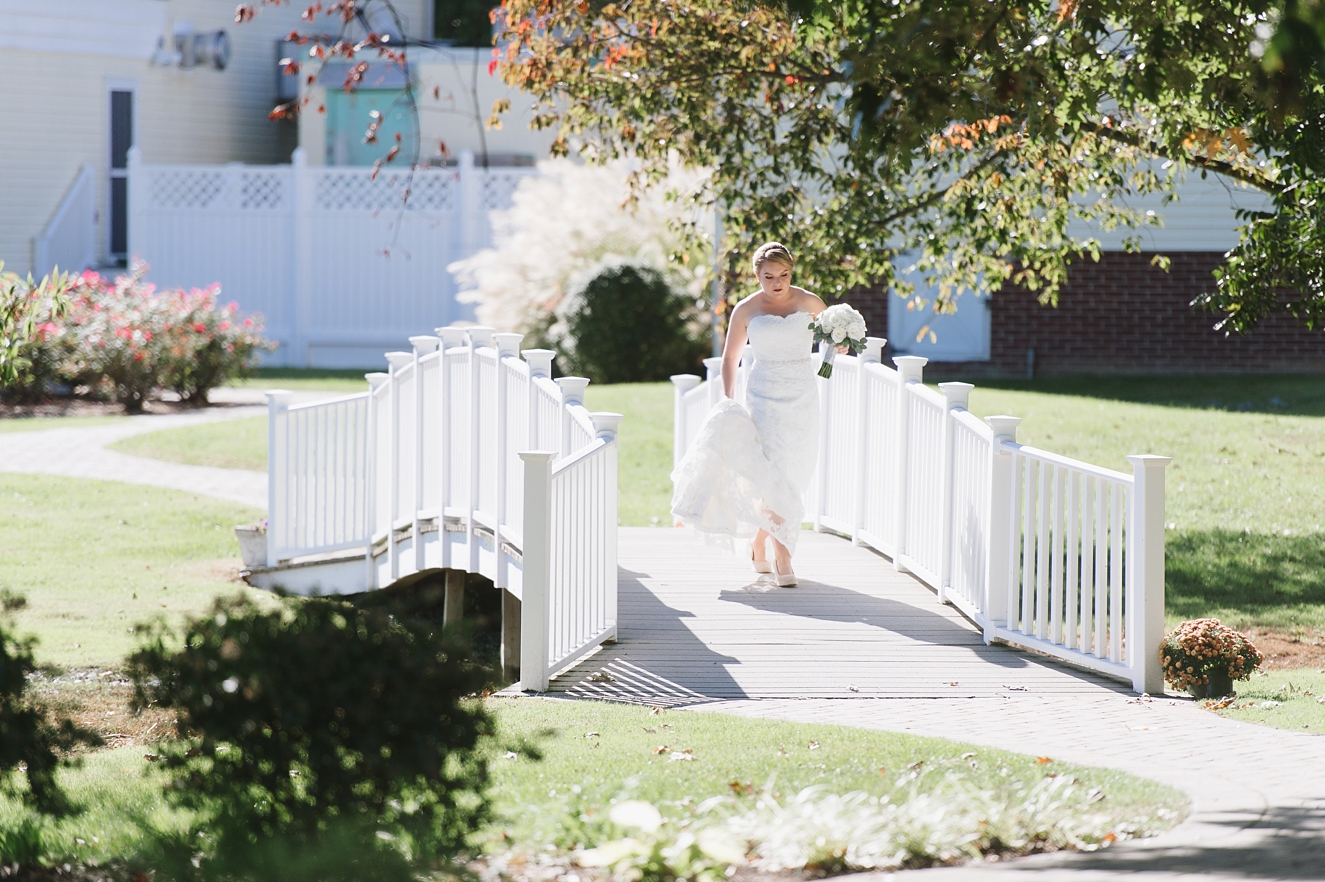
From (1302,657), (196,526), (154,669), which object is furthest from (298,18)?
(154,669)

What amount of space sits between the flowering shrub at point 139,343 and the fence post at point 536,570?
1426cm

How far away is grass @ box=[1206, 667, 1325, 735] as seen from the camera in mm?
6527

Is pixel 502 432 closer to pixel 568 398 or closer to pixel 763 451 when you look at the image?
pixel 568 398

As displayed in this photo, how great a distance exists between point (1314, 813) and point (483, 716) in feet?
9.10

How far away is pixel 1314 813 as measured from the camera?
492cm

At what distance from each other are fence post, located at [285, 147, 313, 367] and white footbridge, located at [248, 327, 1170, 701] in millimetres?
13621

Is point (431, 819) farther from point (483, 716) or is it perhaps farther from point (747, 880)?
point (747, 880)

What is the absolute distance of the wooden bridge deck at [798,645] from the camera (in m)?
7.29

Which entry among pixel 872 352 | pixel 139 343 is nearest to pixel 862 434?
pixel 872 352

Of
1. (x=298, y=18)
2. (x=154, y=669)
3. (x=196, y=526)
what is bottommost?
(x=196, y=526)

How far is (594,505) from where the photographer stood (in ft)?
26.5

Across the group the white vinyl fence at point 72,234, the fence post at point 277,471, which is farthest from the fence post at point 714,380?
the white vinyl fence at point 72,234

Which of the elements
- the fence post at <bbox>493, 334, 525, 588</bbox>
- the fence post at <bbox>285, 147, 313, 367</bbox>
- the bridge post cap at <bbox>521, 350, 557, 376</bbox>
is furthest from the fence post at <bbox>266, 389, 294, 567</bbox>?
the fence post at <bbox>285, 147, 313, 367</bbox>

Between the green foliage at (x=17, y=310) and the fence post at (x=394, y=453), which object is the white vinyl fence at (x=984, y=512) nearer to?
the fence post at (x=394, y=453)
